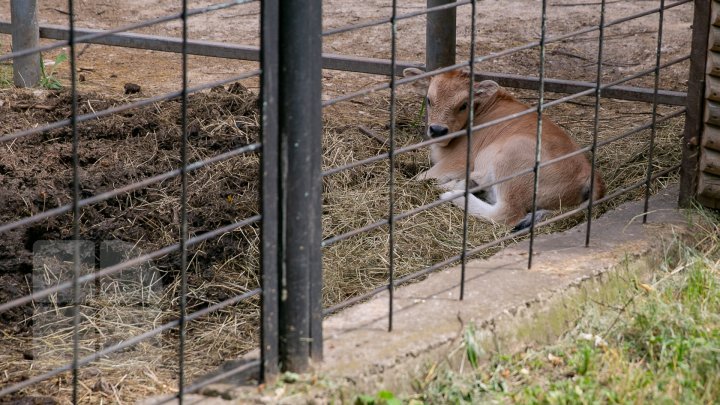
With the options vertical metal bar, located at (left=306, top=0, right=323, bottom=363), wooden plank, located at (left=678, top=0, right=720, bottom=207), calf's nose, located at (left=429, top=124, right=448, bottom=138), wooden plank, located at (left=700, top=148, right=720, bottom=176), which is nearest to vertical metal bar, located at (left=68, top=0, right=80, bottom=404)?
vertical metal bar, located at (left=306, top=0, right=323, bottom=363)

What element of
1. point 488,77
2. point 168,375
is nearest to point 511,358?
point 168,375

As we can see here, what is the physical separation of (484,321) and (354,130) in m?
3.70

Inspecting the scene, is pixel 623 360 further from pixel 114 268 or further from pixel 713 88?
pixel 114 268

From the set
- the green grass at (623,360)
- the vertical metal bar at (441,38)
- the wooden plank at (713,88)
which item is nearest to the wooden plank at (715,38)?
the wooden plank at (713,88)

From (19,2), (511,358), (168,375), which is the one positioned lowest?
(168,375)

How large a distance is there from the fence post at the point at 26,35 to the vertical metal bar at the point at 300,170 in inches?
209

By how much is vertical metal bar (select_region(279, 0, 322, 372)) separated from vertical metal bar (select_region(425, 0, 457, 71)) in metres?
3.96

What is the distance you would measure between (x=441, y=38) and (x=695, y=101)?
236cm

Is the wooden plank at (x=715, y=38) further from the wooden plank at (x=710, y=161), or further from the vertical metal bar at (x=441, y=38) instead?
the vertical metal bar at (x=441, y=38)

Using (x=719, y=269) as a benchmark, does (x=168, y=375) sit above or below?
below

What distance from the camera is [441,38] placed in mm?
7355

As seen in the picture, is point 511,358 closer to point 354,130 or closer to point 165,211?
point 165,211

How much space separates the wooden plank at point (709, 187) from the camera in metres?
5.34

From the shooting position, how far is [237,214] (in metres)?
6.06
